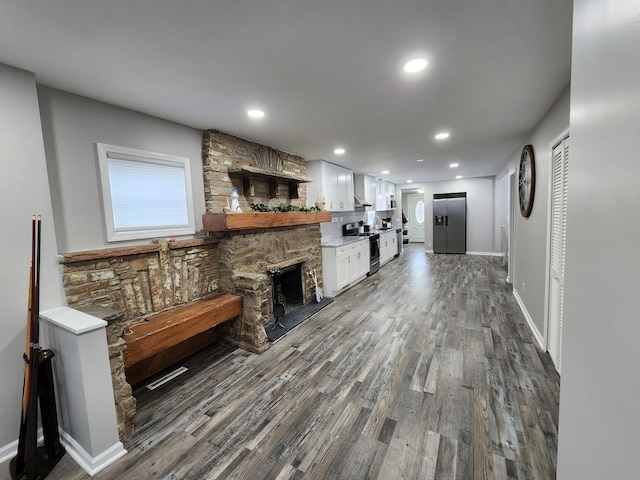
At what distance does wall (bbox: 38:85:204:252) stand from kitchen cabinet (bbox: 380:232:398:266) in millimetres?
5696

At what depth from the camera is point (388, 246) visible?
24.7ft

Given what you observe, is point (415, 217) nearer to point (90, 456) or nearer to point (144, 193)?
point (144, 193)

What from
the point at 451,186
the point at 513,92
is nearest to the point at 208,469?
the point at 513,92

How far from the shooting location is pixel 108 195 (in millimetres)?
2275

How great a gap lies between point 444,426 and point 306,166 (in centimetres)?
423

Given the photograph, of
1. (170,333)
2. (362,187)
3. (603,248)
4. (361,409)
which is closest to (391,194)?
(362,187)

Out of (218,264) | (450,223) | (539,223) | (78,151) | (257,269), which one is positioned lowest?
(257,269)

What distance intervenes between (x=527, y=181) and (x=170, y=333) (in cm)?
443

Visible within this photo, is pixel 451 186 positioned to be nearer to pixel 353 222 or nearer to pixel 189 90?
pixel 353 222

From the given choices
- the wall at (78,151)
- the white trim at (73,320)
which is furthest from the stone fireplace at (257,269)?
the white trim at (73,320)

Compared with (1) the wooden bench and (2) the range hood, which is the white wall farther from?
(1) the wooden bench

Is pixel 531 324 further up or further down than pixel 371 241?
further down

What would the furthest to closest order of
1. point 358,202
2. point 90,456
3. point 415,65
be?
point 358,202 → point 415,65 → point 90,456

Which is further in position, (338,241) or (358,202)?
(358,202)
